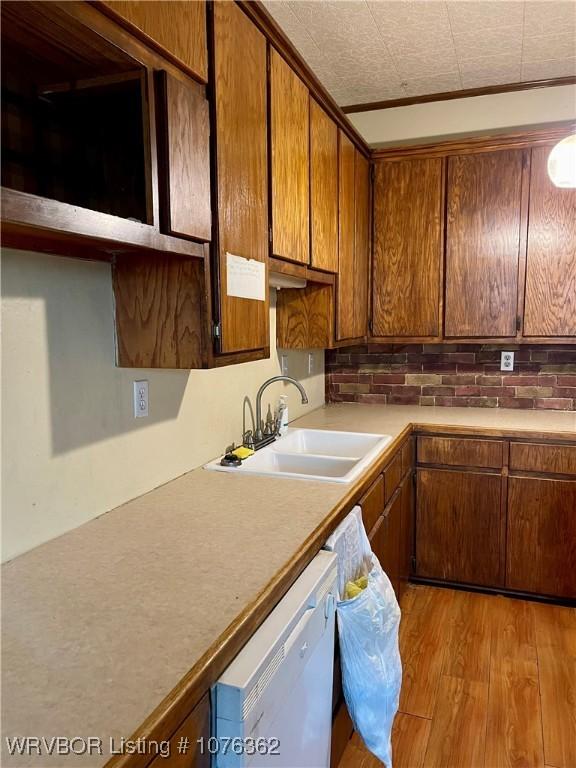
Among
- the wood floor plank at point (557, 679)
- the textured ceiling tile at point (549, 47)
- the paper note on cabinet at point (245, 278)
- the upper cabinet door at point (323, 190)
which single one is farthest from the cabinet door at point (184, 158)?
the wood floor plank at point (557, 679)

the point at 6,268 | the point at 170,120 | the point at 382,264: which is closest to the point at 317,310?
the point at 382,264

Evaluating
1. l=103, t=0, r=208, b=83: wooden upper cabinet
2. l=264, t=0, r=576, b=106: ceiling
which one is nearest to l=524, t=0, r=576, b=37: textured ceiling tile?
l=264, t=0, r=576, b=106: ceiling

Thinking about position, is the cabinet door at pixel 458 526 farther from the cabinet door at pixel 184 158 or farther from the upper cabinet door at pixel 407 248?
the cabinet door at pixel 184 158

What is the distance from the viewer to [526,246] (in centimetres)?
285

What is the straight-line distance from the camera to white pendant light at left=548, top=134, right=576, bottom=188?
6.13 ft

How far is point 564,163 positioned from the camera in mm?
1900

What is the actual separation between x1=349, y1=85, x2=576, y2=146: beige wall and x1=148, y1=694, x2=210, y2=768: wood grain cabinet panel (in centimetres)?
310

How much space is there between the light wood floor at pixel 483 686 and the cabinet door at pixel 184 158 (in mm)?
1758

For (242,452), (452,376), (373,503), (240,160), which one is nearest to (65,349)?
(240,160)

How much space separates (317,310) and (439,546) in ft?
4.66

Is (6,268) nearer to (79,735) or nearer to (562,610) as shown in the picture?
(79,735)

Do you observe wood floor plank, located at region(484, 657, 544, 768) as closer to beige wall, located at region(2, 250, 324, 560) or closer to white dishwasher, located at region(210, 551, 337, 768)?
white dishwasher, located at region(210, 551, 337, 768)

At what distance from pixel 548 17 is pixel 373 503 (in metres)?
2.14

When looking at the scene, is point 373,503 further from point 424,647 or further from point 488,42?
point 488,42
